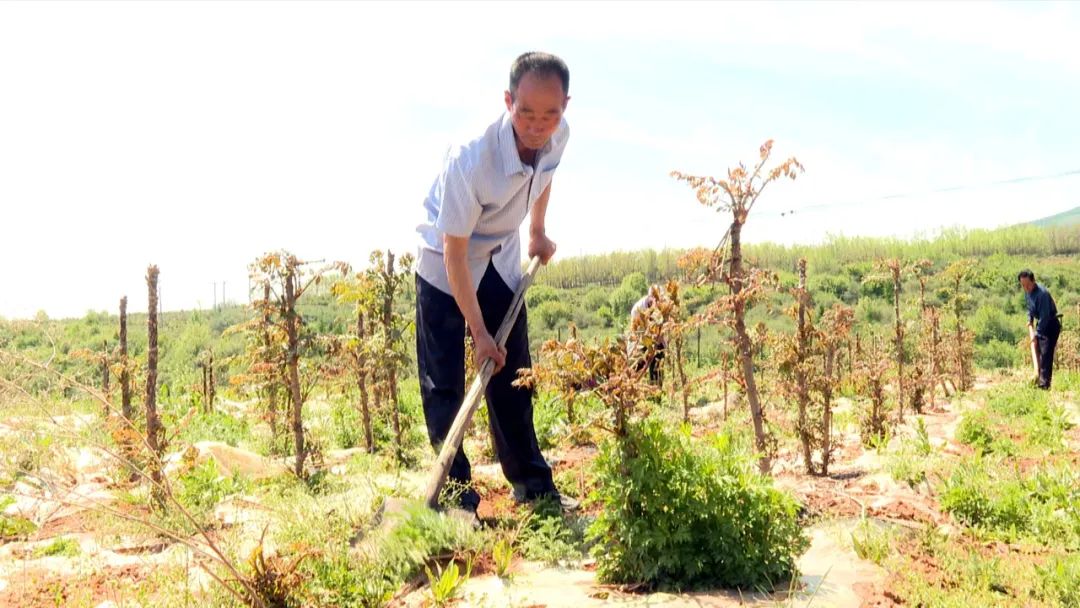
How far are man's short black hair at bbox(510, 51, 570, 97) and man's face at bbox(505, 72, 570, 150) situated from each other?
2cm

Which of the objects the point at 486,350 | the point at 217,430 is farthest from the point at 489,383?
the point at 217,430

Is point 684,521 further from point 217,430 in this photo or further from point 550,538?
point 217,430

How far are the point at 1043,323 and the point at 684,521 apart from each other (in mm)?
10409

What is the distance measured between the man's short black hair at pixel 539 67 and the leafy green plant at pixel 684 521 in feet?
4.73

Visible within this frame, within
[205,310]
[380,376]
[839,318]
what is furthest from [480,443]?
[205,310]

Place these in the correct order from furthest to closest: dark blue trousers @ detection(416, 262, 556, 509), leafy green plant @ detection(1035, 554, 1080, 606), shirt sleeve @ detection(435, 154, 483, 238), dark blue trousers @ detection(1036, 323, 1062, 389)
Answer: dark blue trousers @ detection(1036, 323, 1062, 389) → dark blue trousers @ detection(416, 262, 556, 509) → shirt sleeve @ detection(435, 154, 483, 238) → leafy green plant @ detection(1035, 554, 1080, 606)

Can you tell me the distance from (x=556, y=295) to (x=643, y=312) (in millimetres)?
25331

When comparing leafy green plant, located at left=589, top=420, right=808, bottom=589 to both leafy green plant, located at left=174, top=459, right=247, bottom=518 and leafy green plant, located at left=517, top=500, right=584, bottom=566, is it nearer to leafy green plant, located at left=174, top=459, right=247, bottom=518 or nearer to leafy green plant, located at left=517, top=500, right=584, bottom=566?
leafy green plant, located at left=517, top=500, right=584, bottom=566

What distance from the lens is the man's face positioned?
11.2ft

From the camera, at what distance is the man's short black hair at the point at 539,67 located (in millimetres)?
3412

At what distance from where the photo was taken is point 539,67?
3.41m

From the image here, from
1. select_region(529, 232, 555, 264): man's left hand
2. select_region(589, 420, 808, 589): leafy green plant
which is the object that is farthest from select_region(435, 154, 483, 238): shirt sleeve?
select_region(589, 420, 808, 589): leafy green plant

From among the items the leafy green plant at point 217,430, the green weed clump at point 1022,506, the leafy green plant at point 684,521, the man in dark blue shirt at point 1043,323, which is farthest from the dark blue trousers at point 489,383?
the man in dark blue shirt at point 1043,323

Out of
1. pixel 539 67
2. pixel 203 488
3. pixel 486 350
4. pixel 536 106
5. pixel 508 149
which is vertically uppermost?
pixel 539 67
